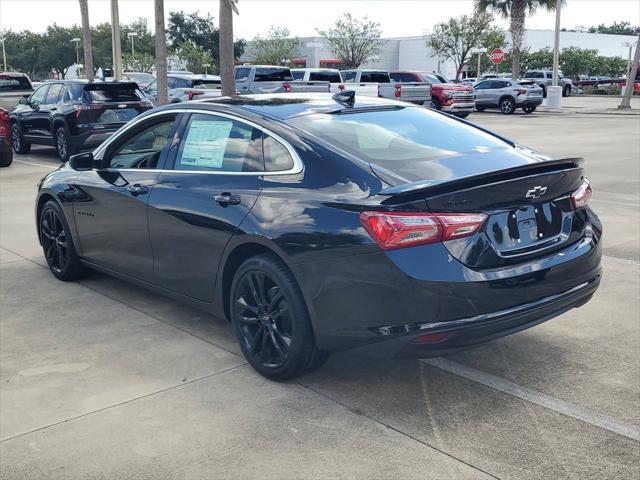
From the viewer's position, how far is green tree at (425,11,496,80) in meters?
55.6

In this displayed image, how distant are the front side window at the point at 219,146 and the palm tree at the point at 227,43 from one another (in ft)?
45.0

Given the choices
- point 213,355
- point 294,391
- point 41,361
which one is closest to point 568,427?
point 294,391

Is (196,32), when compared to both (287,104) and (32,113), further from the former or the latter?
(287,104)

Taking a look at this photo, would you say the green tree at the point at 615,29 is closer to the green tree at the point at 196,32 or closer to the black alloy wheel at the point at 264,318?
the green tree at the point at 196,32

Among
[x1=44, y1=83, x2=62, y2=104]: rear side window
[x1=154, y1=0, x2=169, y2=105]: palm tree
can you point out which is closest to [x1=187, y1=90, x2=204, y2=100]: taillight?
[x1=154, y1=0, x2=169, y2=105]: palm tree

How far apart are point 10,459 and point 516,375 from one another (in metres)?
2.78

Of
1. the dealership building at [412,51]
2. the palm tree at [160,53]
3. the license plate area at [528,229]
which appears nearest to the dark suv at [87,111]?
the palm tree at [160,53]

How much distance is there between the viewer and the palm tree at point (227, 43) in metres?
18.0

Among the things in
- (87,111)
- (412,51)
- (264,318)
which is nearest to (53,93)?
(87,111)

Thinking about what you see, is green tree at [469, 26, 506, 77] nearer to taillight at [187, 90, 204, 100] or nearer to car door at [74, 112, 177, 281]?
taillight at [187, 90, 204, 100]

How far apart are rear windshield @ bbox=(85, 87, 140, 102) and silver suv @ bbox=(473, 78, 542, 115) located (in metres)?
23.0

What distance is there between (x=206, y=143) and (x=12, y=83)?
66.4 ft

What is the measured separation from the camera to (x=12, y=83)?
22.8m

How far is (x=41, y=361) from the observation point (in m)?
4.77
